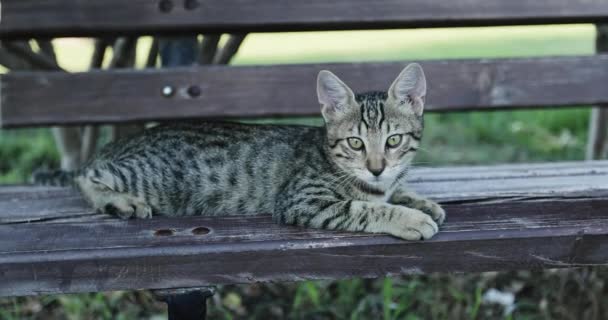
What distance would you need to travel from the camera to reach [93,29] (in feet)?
9.81

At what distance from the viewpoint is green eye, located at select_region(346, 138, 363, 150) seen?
2.40 meters

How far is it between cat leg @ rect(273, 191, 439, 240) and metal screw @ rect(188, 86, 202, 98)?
2.72 feet

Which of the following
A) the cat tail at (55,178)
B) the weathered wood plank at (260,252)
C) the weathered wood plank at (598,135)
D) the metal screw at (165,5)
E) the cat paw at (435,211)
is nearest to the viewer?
the weathered wood plank at (260,252)

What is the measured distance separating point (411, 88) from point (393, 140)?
0.20m

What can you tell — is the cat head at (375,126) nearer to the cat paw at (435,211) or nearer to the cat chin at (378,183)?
the cat chin at (378,183)

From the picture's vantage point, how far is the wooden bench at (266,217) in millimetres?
1989

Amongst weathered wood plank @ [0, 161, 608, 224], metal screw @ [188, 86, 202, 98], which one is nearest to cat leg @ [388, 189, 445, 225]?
weathered wood plank @ [0, 161, 608, 224]

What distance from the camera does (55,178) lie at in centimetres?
292

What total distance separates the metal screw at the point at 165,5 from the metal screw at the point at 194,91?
355mm

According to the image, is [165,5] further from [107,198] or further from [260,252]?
[260,252]

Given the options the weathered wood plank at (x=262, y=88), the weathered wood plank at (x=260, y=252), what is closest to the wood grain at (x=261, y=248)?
the weathered wood plank at (x=260, y=252)

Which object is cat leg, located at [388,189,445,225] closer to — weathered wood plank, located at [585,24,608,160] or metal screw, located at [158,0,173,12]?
metal screw, located at [158,0,173,12]

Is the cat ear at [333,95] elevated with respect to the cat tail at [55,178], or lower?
elevated

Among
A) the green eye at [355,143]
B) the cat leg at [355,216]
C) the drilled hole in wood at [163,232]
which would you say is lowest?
the drilled hole in wood at [163,232]
